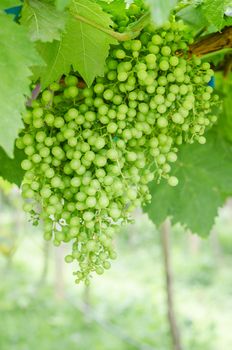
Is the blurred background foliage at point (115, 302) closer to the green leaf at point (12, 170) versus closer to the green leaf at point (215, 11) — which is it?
the green leaf at point (12, 170)

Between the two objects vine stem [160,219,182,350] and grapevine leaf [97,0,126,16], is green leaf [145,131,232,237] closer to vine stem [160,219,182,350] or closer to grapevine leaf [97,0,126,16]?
grapevine leaf [97,0,126,16]

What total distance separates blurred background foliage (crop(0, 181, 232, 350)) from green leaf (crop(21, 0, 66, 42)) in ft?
14.3

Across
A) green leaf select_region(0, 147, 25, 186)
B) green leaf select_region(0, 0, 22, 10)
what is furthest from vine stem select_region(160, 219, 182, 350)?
green leaf select_region(0, 0, 22, 10)

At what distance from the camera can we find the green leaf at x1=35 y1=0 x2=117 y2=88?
0.76 metres

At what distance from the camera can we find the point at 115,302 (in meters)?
7.89

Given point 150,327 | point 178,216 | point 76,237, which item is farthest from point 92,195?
point 150,327

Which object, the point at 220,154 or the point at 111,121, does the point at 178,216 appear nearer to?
the point at 220,154

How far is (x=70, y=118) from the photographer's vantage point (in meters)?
0.77

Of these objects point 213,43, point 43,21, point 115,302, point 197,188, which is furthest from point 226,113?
point 115,302

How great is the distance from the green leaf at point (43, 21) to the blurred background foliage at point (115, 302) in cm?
436

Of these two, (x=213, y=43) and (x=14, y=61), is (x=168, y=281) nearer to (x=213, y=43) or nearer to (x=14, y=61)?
(x=213, y=43)

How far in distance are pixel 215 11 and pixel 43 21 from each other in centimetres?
24

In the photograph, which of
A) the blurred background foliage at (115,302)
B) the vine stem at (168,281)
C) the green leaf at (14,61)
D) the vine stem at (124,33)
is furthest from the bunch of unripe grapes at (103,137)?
the blurred background foliage at (115,302)

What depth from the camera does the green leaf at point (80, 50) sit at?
76 centimetres
